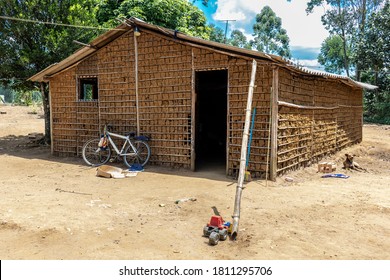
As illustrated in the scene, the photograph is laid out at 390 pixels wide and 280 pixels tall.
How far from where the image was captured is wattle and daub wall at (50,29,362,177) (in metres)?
6.92

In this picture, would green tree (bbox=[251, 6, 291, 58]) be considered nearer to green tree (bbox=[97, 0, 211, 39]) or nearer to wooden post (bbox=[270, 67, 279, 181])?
green tree (bbox=[97, 0, 211, 39])

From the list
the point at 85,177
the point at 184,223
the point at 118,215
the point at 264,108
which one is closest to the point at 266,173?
the point at 264,108

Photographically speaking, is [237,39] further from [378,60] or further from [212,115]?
[212,115]

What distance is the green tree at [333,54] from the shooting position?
3288cm

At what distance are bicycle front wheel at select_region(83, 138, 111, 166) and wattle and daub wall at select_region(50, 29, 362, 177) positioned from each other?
0.44 metres

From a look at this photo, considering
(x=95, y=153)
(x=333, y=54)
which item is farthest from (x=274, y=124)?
(x=333, y=54)

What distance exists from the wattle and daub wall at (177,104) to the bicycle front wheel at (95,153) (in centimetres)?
44

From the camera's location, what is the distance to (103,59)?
899 centimetres

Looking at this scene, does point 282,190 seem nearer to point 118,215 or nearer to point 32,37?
point 118,215

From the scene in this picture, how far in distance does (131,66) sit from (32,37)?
5.25 metres

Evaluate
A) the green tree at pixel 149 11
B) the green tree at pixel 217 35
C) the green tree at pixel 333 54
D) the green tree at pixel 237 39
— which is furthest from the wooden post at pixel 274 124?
the green tree at pixel 237 39

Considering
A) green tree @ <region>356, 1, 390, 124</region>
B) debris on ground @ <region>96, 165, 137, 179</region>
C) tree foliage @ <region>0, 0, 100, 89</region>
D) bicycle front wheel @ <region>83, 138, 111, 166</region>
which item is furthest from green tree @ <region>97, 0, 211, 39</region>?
green tree @ <region>356, 1, 390, 124</region>

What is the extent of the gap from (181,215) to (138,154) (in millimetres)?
3933

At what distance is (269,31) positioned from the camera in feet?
107
